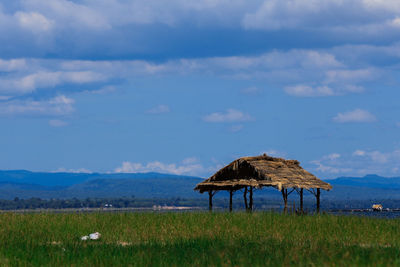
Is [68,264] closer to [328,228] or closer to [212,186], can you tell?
[328,228]

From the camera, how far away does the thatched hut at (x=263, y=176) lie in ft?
142

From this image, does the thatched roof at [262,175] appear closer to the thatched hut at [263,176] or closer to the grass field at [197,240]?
the thatched hut at [263,176]

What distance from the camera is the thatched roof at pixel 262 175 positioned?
4350 centimetres

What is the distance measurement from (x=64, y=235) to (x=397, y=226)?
16.4 metres

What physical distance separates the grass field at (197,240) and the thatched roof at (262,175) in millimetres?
A: 6811

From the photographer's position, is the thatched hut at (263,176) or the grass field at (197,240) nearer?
the grass field at (197,240)

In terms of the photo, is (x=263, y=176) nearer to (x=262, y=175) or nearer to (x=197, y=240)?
(x=262, y=175)

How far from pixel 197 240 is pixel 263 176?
22.0 m

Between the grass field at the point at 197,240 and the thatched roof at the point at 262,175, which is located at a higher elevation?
the thatched roof at the point at 262,175

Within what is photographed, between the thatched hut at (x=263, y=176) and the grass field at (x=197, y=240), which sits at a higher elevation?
the thatched hut at (x=263, y=176)

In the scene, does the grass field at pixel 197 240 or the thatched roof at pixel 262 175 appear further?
the thatched roof at pixel 262 175

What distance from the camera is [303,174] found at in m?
47.7

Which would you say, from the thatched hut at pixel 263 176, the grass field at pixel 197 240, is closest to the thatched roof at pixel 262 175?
the thatched hut at pixel 263 176

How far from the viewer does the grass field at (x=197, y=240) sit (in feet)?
53.8
